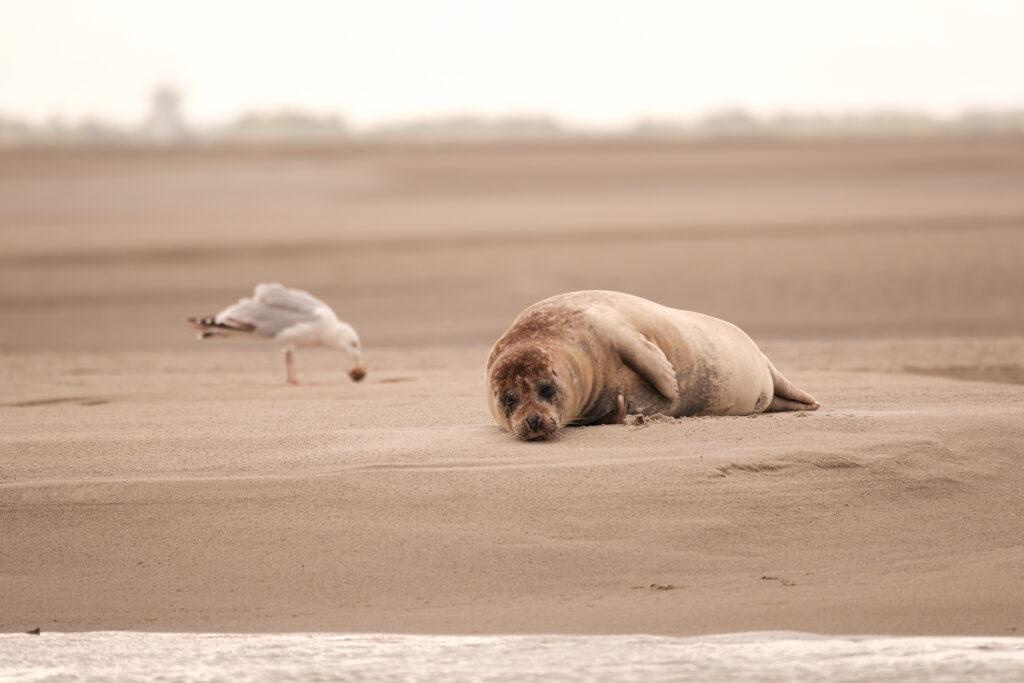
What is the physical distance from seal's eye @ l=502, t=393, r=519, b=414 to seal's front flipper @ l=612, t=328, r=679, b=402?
0.59 meters

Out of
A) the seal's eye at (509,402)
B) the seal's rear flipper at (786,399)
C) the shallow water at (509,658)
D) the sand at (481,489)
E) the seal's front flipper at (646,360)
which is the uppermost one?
the seal's front flipper at (646,360)

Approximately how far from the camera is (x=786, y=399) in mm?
7617

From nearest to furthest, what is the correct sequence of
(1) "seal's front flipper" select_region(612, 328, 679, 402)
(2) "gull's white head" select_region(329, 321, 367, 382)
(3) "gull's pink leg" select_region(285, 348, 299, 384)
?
(1) "seal's front flipper" select_region(612, 328, 679, 402)
(3) "gull's pink leg" select_region(285, 348, 299, 384)
(2) "gull's white head" select_region(329, 321, 367, 382)

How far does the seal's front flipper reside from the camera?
22.1 ft

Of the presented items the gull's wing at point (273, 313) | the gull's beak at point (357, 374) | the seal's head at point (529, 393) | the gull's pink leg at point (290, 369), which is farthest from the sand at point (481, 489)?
the gull's wing at point (273, 313)

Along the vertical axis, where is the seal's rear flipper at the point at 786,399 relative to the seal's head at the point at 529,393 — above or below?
below

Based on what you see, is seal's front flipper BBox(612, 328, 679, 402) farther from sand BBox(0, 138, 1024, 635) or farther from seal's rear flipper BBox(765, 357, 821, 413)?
seal's rear flipper BBox(765, 357, 821, 413)

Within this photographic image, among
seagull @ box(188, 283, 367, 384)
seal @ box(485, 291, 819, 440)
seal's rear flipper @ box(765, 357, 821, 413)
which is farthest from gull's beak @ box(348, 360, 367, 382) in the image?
seal's rear flipper @ box(765, 357, 821, 413)

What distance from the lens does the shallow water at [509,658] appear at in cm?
454

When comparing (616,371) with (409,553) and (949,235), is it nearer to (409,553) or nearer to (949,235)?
(409,553)

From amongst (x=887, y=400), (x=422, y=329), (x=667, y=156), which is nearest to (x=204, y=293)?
(x=422, y=329)

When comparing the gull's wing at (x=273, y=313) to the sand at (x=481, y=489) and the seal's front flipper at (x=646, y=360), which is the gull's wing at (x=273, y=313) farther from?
the seal's front flipper at (x=646, y=360)

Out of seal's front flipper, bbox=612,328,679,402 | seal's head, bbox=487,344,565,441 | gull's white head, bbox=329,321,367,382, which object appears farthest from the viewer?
gull's white head, bbox=329,321,367,382

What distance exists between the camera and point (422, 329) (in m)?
16.1
